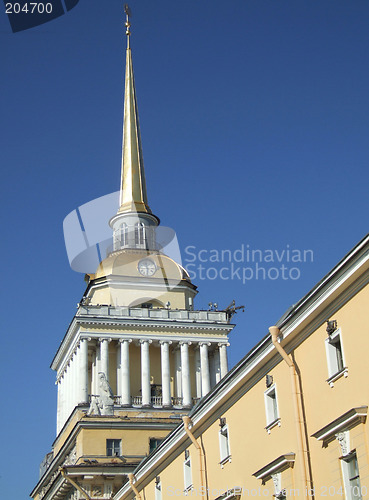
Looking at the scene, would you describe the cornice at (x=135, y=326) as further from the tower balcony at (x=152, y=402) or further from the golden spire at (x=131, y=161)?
the golden spire at (x=131, y=161)

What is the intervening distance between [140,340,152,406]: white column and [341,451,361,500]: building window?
71.2 ft

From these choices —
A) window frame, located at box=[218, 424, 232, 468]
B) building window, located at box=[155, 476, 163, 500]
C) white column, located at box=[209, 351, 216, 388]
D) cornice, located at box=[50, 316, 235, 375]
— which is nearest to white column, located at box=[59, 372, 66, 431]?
cornice, located at box=[50, 316, 235, 375]

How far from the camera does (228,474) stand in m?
18.1

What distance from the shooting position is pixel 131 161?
44.0 metres

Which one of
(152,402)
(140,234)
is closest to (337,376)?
(152,402)

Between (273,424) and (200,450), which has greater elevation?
(200,450)

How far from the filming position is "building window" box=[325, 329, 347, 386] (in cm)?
1387

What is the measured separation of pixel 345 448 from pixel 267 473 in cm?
304

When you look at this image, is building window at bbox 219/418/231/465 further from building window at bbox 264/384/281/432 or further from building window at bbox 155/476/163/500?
building window at bbox 155/476/163/500

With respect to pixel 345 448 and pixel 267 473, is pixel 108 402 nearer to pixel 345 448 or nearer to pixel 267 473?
pixel 267 473

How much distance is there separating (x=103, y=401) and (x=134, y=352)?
4787 mm

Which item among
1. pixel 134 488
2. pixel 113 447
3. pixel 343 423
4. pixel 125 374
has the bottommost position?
pixel 343 423

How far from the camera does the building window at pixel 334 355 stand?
546 inches

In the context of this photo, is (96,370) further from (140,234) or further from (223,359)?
(140,234)
